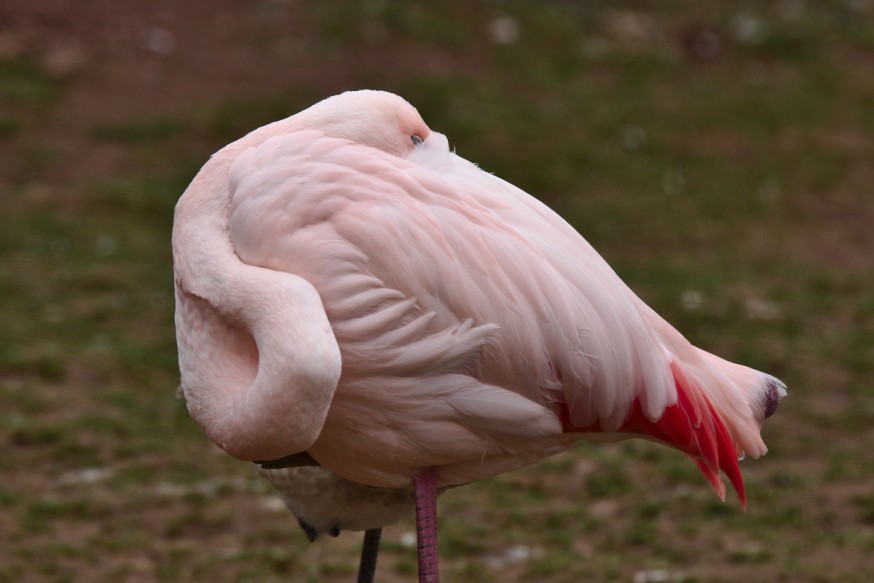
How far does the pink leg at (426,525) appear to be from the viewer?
2.80 m

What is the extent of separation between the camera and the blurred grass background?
4.31 metres

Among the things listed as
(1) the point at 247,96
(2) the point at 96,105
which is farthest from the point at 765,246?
(2) the point at 96,105

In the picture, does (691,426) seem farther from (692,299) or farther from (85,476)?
(692,299)

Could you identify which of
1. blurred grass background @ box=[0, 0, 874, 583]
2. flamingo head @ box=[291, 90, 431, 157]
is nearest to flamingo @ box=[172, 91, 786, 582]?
flamingo head @ box=[291, 90, 431, 157]

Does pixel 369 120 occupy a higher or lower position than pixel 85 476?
higher

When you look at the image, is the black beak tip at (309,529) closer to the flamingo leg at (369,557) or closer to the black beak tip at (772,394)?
the flamingo leg at (369,557)

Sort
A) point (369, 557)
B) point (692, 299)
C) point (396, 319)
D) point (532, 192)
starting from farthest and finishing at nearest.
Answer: point (532, 192) < point (692, 299) < point (369, 557) < point (396, 319)

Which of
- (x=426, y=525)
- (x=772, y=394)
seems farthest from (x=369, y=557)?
(x=772, y=394)

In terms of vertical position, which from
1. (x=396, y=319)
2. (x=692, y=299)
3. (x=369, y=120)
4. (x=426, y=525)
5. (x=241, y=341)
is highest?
(x=369, y=120)

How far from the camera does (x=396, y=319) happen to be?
2.61 meters

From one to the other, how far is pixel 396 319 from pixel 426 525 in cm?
49

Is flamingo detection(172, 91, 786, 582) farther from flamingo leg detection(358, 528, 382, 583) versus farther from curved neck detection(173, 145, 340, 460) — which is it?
flamingo leg detection(358, 528, 382, 583)

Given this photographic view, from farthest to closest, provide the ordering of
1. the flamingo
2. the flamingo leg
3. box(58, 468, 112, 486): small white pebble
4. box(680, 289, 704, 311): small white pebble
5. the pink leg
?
box(680, 289, 704, 311): small white pebble, box(58, 468, 112, 486): small white pebble, the flamingo leg, the pink leg, the flamingo

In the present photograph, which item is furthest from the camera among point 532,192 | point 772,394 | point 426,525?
point 532,192
